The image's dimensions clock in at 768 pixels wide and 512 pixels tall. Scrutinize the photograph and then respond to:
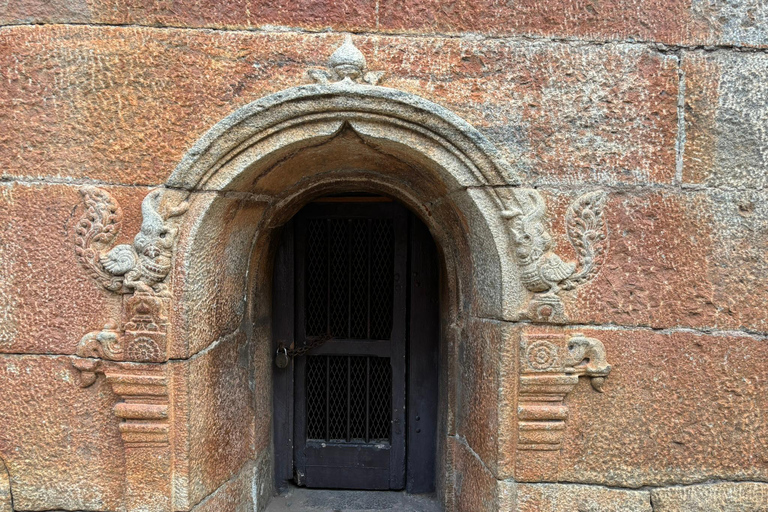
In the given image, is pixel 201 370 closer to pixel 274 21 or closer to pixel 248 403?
pixel 248 403

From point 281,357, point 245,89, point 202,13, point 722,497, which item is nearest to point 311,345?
point 281,357

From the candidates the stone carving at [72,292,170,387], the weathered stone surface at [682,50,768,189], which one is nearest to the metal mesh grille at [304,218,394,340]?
the stone carving at [72,292,170,387]

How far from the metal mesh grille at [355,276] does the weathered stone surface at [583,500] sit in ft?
3.63

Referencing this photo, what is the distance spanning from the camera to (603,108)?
2268 millimetres

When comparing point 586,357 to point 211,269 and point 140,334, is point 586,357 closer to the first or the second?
point 211,269

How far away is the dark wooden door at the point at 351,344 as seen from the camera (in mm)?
3047

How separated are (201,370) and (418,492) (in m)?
1.43

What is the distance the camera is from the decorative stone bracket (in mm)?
2264

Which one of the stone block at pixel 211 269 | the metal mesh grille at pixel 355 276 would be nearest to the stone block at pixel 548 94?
the stone block at pixel 211 269

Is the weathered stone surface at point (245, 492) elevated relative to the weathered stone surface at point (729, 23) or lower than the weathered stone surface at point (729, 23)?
lower

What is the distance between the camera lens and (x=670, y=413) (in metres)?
2.33

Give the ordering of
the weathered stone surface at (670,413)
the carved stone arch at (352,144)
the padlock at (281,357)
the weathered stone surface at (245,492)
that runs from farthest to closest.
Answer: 1. the padlock at (281,357)
2. the weathered stone surface at (245,492)
3. the weathered stone surface at (670,413)
4. the carved stone arch at (352,144)

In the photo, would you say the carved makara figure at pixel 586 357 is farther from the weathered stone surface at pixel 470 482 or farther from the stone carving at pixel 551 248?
the weathered stone surface at pixel 470 482

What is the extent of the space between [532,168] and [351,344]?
4.45 feet
